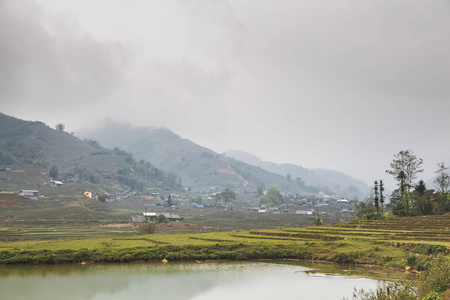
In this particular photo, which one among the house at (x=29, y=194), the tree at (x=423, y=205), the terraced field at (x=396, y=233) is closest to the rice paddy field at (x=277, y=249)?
the terraced field at (x=396, y=233)

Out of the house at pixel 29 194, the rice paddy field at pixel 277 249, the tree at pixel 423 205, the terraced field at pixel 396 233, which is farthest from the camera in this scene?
the house at pixel 29 194

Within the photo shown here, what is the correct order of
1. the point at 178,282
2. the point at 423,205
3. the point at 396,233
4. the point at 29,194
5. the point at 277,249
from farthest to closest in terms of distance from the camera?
the point at 29,194, the point at 423,205, the point at 396,233, the point at 277,249, the point at 178,282

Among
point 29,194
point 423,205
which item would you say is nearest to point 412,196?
point 423,205

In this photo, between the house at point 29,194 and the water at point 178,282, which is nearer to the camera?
the water at point 178,282

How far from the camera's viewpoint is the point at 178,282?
111ft

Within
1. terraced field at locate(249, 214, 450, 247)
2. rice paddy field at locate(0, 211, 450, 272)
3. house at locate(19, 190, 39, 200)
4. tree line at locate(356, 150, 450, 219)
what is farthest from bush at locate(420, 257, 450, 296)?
house at locate(19, 190, 39, 200)

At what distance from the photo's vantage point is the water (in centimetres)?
2984

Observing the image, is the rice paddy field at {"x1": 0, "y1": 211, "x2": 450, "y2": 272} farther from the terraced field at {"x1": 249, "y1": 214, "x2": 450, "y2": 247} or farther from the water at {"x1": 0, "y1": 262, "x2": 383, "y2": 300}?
the water at {"x1": 0, "y1": 262, "x2": 383, "y2": 300}

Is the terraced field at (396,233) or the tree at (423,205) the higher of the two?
the tree at (423,205)

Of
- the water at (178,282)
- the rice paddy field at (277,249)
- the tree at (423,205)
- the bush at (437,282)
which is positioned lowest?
the water at (178,282)

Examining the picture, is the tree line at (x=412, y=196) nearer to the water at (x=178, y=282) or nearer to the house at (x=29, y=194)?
the water at (x=178, y=282)

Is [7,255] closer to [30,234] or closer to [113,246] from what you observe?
[113,246]

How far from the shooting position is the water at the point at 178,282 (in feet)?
97.9

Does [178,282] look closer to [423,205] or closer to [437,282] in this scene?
[437,282]
